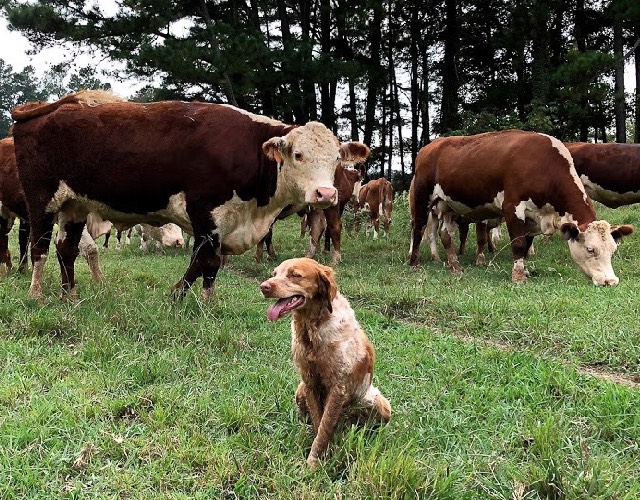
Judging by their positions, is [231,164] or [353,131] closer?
[231,164]

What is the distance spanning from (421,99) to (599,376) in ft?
91.3

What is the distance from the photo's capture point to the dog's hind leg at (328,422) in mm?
2570

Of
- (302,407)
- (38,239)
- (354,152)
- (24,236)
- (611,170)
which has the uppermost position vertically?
(354,152)

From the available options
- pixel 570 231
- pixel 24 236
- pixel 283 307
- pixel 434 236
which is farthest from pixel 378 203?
pixel 283 307

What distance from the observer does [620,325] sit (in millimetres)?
4734

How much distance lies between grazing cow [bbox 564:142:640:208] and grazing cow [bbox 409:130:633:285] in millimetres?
3140

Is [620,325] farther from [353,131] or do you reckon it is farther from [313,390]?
[353,131]

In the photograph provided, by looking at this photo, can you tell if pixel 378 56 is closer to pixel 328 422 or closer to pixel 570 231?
pixel 570 231

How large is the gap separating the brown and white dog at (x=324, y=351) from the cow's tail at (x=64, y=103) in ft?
15.3

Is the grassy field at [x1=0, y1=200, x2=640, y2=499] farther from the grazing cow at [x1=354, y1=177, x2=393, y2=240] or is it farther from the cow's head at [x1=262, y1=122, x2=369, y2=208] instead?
the grazing cow at [x1=354, y1=177, x2=393, y2=240]

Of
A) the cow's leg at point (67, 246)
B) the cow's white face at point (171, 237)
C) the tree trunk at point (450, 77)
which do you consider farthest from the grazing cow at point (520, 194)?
the tree trunk at point (450, 77)

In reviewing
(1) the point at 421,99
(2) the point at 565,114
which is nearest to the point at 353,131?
(1) the point at 421,99

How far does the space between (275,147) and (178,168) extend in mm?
1016

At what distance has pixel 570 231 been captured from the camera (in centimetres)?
731
